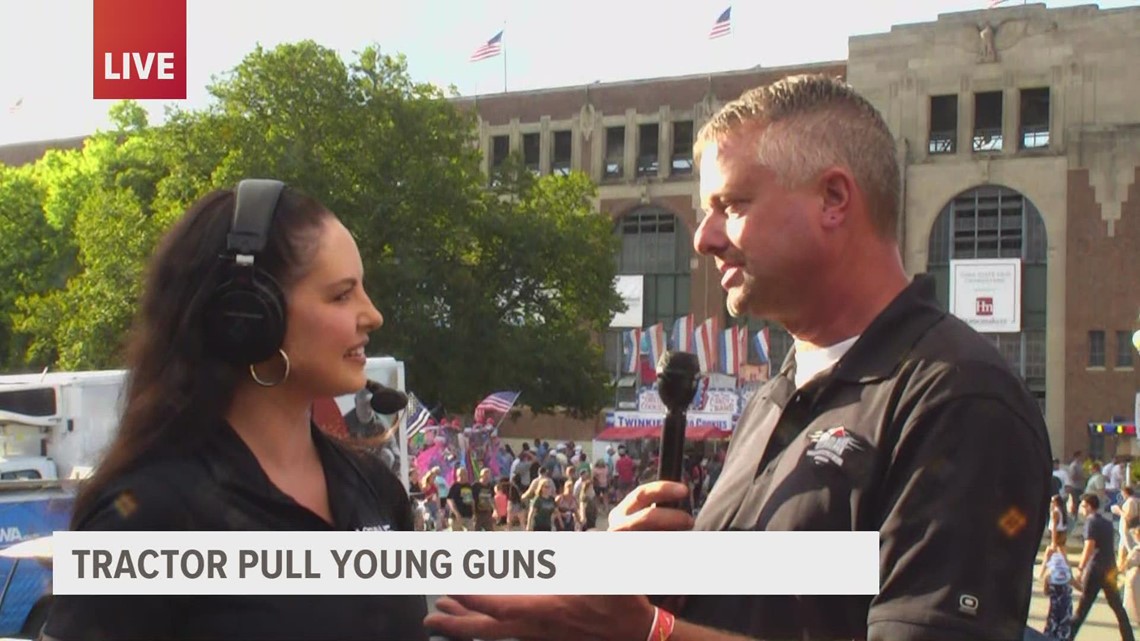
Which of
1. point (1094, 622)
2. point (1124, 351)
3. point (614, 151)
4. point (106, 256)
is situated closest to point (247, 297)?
point (1094, 622)

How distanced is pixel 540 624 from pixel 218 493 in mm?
560

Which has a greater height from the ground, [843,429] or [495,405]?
[843,429]

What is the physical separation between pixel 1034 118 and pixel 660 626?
50.4 m

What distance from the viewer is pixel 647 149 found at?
2215 inches

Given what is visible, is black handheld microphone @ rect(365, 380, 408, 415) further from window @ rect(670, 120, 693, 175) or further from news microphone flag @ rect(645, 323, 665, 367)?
window @ rect(670, 120, 693, 175)

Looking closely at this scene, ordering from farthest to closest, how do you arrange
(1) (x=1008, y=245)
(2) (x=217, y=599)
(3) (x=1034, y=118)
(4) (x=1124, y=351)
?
(3) (x=1034, y=118) < (1) (x=1008, y=245) < (4) (x=1124, y=351) < (2) (x=217, y=599)

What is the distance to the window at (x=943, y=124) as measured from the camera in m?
50.1

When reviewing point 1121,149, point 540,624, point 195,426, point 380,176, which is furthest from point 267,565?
point 1121,149

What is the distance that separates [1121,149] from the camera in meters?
47.2

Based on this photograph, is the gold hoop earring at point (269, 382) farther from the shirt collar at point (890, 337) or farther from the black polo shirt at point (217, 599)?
the shirt collar at point (890, 337)

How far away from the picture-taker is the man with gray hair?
2.14m

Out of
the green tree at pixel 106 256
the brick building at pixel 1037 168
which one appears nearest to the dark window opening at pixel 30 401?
the green tree at pixel 106 256

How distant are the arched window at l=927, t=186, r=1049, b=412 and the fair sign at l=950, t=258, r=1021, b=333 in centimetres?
40

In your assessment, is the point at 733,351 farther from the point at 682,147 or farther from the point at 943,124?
the point at 682,147
